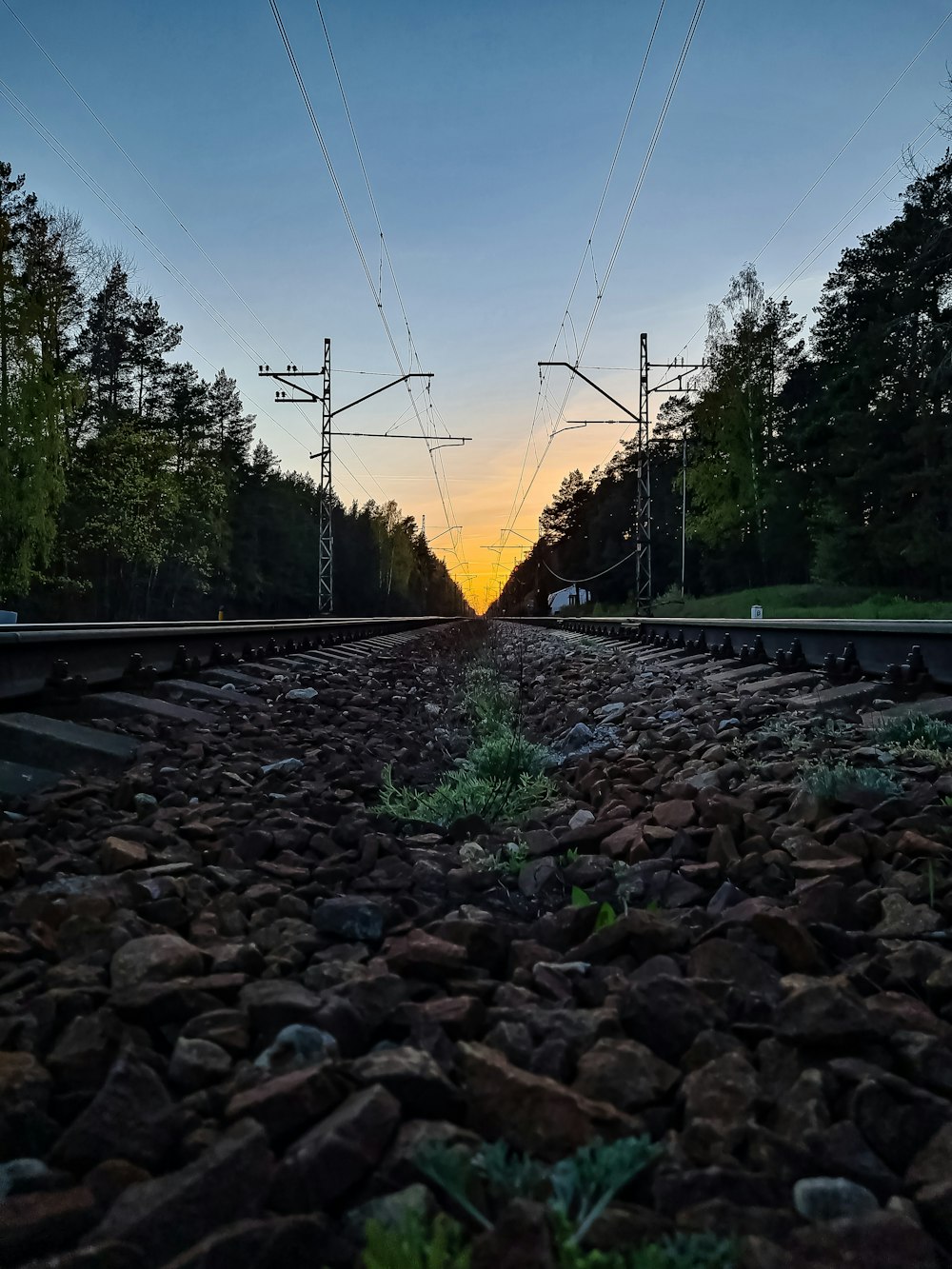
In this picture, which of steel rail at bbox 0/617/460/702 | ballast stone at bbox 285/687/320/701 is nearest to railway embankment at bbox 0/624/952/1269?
steel rail at bbox 0/617/460/702

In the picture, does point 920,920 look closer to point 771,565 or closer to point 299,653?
point 299,653

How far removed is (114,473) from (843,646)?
117ft

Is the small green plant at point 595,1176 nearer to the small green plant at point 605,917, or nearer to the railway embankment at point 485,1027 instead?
the railway embankment at point 485,1027

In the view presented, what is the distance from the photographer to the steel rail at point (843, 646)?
5.35 m

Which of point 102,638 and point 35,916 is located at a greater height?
point 102,638

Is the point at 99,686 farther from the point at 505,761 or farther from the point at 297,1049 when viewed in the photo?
the point at 297,1049

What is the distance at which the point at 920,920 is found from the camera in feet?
6.95

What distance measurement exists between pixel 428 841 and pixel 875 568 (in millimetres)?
40519

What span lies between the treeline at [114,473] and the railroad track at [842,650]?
81.2 ft

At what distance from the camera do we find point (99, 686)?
19.0ft

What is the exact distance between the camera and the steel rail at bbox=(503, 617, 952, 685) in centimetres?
535

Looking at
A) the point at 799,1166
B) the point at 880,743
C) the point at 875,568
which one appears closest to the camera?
the point at 799,1166

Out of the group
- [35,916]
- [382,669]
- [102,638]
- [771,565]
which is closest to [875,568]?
[771,565]

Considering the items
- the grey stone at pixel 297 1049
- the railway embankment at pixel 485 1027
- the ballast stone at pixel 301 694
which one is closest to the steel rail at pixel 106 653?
the ballast stone at pixel 301 694
